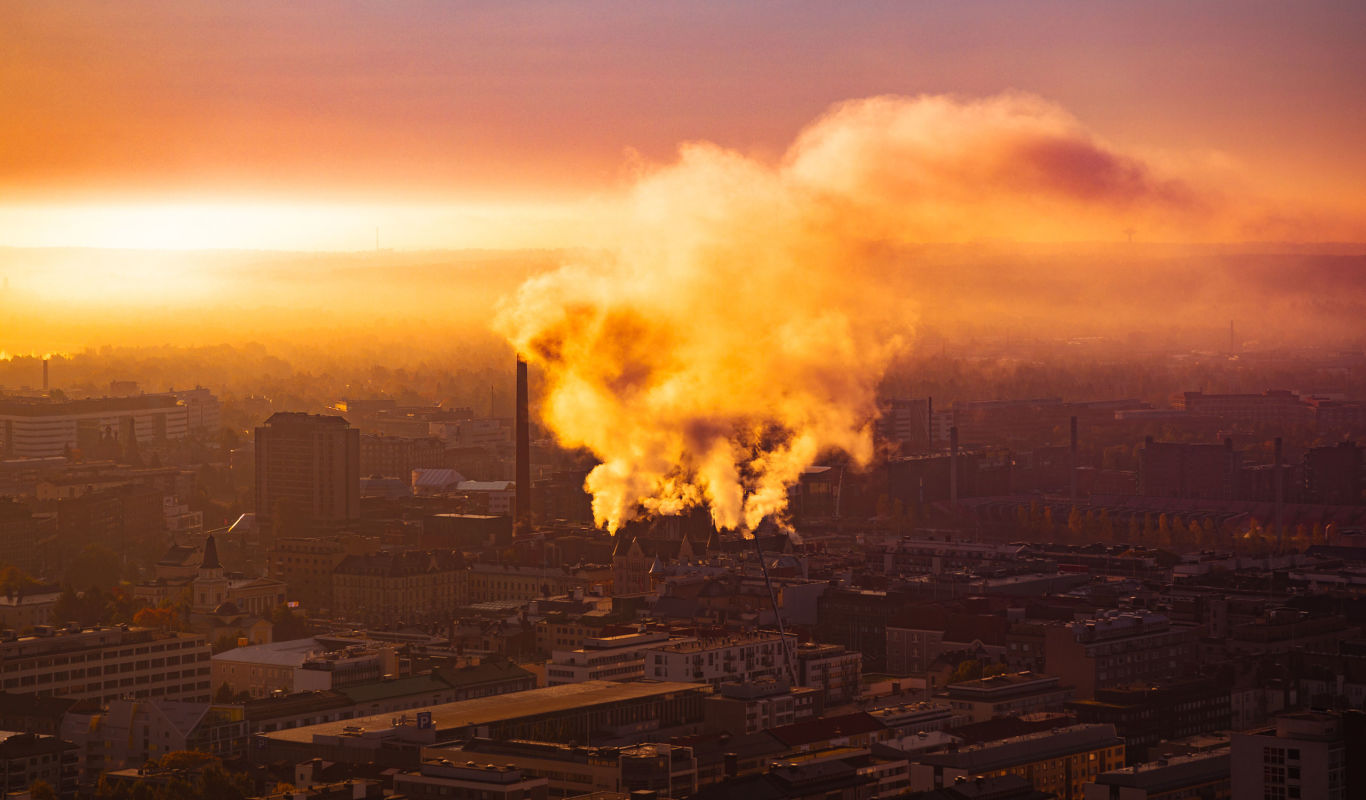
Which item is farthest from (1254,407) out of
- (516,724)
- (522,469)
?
(516,724)

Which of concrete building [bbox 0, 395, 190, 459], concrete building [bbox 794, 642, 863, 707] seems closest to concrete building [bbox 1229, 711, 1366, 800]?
concrete building [bbox 794, 642, 863, 707]

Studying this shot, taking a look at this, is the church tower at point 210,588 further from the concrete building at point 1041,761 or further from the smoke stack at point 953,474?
the smoke stack at point 953,474

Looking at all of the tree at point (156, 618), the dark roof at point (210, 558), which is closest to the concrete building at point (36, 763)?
the tree at point (156, 618)

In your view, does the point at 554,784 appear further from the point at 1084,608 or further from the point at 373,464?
the point at 373,464

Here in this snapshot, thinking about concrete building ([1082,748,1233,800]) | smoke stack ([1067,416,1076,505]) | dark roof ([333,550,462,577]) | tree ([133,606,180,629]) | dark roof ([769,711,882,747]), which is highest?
smoke stack ([1067,416,1076,505])

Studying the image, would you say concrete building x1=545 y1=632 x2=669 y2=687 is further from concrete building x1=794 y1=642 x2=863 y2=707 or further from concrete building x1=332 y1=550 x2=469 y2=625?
concrete building x1=332 y1=550 x2=469 y2=625
